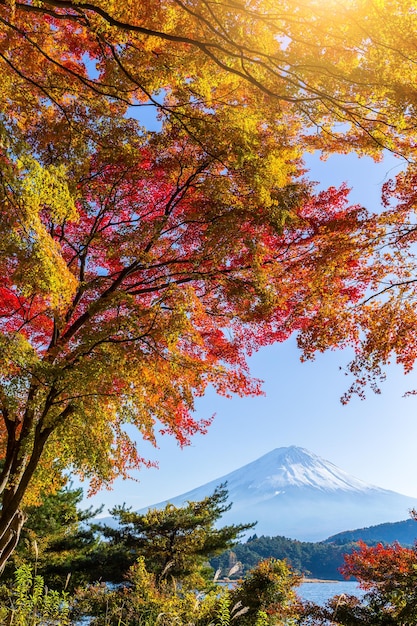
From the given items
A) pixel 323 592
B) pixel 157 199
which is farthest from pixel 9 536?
pixel 323 592

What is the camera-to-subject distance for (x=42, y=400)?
514 centimetres

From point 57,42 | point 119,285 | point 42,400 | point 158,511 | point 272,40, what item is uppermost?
point 57,42

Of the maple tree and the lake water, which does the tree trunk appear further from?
the lake water

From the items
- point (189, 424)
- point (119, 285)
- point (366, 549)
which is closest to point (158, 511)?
point (366, 549)

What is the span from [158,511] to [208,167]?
1190 centimetres

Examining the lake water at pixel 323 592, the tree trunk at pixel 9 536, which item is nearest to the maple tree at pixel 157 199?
the tree trunk at pixel 9 536

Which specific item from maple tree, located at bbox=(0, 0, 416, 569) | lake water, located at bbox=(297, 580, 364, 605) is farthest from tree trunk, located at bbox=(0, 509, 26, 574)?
lake water, located at bbox=(297, 580, 364, 605)

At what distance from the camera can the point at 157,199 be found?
268 inches

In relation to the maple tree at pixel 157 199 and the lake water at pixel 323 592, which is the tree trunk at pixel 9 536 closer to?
the maple tree at pixel 157 199

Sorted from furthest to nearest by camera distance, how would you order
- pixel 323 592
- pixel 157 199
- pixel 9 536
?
pixel 323 592 < pixel 157 199 < pixel 9 536

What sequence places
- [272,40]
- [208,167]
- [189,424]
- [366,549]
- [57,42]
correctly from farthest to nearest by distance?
[366,549], [189,424], [208,167], [57,42], [272,40]

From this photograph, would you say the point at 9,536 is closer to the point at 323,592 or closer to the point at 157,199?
the point at 157,199

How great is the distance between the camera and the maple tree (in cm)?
374

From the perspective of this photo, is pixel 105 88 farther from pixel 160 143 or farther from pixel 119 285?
pixel 119 285
